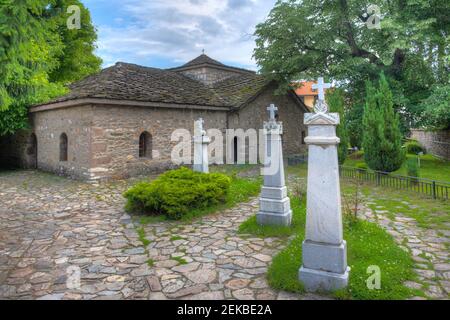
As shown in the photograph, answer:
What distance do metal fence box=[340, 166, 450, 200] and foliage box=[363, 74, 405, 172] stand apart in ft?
2.37

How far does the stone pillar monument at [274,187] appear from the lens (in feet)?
21.5

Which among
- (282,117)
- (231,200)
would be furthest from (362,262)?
(282,117)

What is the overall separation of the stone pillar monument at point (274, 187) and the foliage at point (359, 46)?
35.7 ft

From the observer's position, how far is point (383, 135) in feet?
40.4

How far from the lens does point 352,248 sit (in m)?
5.12

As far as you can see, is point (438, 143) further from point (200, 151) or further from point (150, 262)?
point (150, 262)

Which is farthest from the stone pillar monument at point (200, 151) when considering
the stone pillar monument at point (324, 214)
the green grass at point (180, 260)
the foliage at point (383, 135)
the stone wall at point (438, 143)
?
the stone wall at point (438, 143)

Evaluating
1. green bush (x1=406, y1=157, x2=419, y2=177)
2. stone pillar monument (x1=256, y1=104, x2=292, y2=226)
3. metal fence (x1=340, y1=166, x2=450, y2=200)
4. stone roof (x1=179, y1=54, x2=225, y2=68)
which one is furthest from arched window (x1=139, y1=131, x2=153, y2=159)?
green bush (x1=406, y1=157, x2=419, y2=177)

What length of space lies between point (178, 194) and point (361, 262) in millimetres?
4202

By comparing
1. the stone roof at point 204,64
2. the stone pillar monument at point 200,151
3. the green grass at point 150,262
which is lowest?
the green grass at point 150,262

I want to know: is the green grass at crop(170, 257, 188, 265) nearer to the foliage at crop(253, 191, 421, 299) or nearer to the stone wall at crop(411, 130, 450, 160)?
the foliage at crop(253, 191, 421, 299)

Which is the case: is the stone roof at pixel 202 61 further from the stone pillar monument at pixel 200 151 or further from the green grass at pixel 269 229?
the green grass at pixel 269 229

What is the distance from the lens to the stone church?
12367 millimetres
